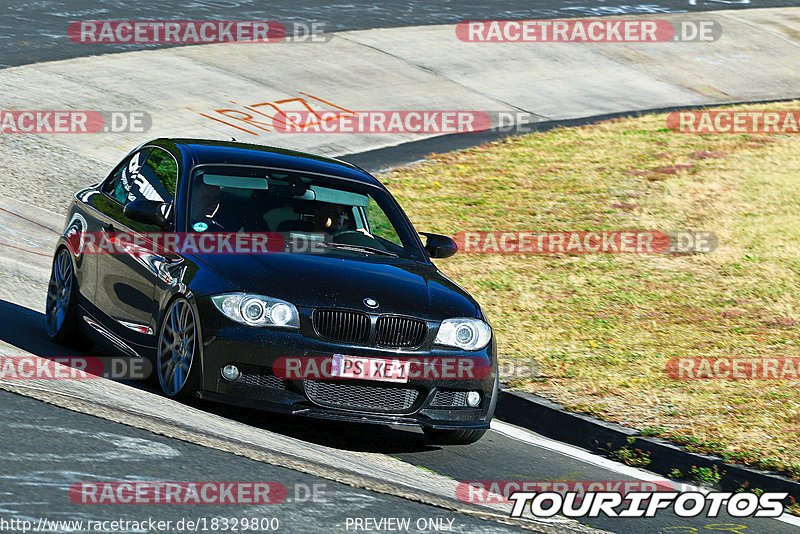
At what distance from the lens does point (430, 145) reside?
18688 mm

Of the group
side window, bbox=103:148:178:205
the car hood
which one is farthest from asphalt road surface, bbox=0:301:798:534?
side window, bbox=103:148:178:205

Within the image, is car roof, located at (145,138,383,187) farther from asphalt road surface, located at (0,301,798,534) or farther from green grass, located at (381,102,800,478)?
green grass, located at (381,102,800,478)

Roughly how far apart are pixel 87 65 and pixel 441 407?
13.6 m

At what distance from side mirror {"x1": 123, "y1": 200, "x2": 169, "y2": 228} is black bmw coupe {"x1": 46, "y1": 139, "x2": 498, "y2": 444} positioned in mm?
11

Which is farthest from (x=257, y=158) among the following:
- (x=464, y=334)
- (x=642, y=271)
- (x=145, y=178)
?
(x=642, y=271)

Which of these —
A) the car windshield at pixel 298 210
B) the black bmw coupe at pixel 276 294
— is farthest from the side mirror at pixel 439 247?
the car windshield at pixel 298 210

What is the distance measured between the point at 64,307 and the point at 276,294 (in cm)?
246

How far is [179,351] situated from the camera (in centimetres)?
706

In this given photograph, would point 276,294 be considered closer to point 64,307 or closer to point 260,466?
point 260,466

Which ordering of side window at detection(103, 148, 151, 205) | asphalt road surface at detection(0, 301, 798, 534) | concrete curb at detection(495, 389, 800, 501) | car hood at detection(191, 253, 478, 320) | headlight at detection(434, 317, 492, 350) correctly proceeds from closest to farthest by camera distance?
1. asphalt road surface at detection(0, 301, 798, 534)
2. car hood at detection(191, 253, 478, 320)
3. headlight at detection(434, 317, 492, 350)
4. concrete curb at detection(495, 389, 800, 501)
5. side window at detection(103, 148, 151, 205)

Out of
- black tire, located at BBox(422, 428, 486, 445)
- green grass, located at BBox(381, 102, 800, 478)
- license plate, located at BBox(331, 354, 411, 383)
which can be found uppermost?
license plate, located at BBox(331, 354, 411, 383)

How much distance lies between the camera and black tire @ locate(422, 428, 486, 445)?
291 inches

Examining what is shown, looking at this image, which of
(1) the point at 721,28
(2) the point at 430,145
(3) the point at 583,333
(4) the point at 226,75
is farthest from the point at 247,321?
(1) the point at 721,28

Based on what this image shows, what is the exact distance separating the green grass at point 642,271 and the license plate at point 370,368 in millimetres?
2079
